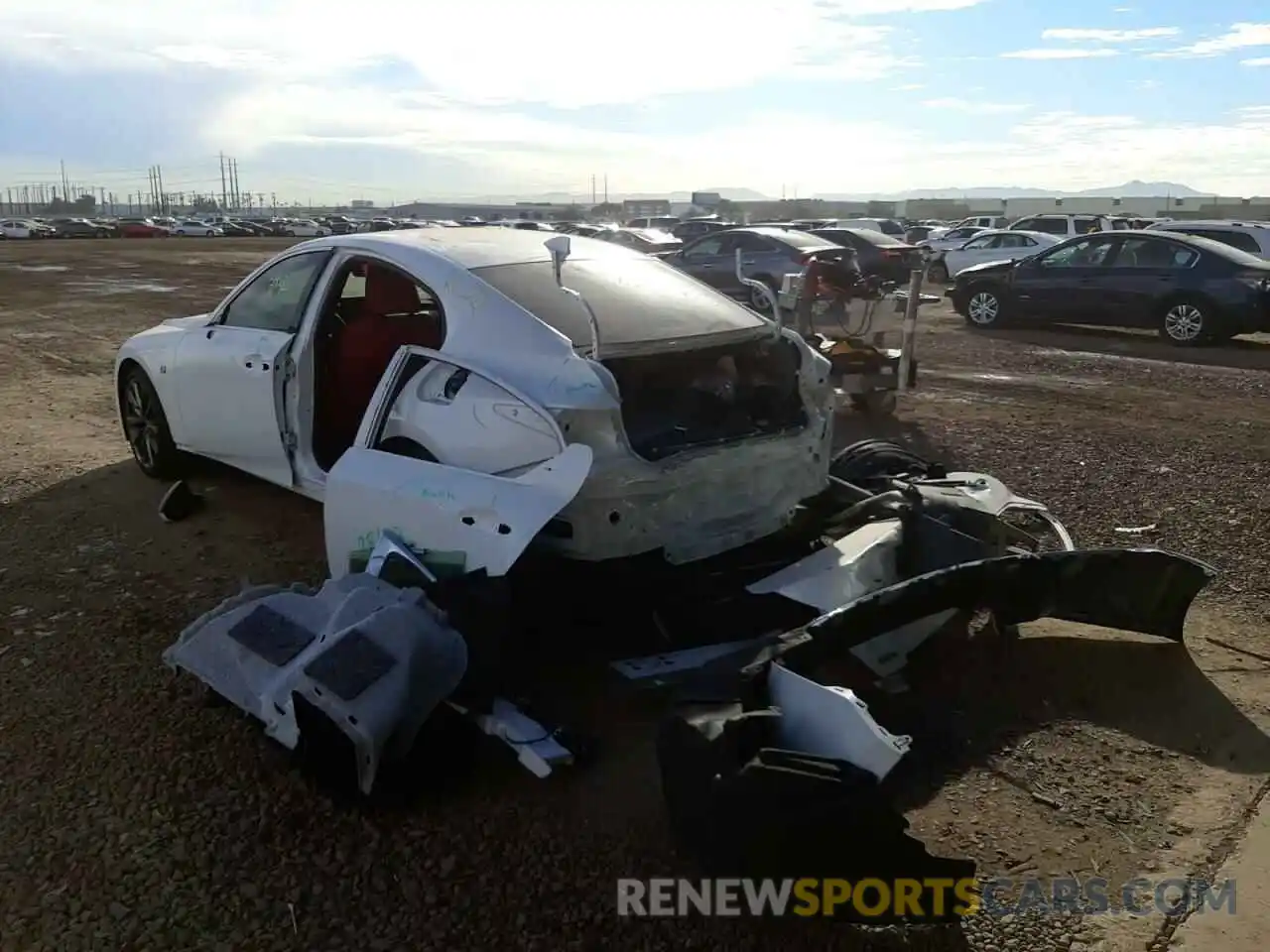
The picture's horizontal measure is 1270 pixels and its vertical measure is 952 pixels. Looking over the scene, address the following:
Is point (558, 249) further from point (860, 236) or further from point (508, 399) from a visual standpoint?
point (860, 236)

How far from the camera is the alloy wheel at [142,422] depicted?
623cm

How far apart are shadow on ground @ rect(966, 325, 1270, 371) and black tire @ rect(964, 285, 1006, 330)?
27 cm

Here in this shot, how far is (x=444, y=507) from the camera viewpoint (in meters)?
3.64

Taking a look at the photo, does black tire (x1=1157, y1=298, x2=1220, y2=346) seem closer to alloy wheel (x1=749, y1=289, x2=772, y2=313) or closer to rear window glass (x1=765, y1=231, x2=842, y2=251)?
rear window glass (x1=765, y1=231, x2=842, y2=251)

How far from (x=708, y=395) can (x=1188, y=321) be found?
11.2 metres

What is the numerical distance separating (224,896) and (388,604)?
0.95m

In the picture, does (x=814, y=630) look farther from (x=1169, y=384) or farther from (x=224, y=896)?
(x=1169, y=384)

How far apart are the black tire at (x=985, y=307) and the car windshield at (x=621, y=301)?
11.4m

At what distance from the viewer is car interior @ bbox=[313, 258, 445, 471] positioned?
498cm

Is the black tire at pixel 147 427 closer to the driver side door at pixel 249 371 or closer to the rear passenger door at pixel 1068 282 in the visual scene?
the driver side door at pixel 249 371

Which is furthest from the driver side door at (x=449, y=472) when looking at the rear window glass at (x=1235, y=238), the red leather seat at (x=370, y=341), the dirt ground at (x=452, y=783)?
the rear window glass at (x=1235, y=238)

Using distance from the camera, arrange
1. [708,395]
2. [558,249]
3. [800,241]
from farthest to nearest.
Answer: [800,241]
[708,395]
[558,249]

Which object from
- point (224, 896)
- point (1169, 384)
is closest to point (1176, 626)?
point (224, 896)

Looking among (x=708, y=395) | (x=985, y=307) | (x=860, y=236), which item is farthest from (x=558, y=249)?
(x=860, y=236)
